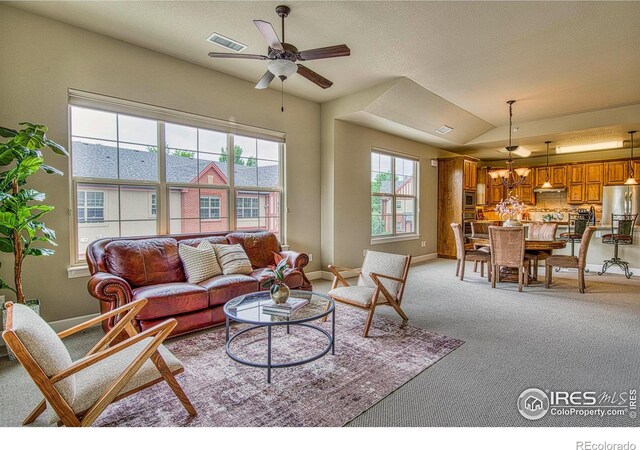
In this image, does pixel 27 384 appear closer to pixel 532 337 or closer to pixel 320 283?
pixel 320 283

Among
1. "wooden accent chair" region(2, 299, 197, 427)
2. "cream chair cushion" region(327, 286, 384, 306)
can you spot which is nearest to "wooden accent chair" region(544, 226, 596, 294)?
"cream chair cushion" region(327, 286, 384, 306)

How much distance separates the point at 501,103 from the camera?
579cm

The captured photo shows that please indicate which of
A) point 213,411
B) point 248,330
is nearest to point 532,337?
point 248,330

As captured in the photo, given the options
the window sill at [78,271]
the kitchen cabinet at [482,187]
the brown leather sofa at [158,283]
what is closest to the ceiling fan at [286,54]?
the brown leather sofa at [158,283]

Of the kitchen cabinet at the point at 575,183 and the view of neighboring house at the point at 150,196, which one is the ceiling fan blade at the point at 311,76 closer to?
the view of neighboring house at the point at 150,196

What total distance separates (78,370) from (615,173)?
10258mm

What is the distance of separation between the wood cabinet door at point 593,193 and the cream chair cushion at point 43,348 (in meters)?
10.2

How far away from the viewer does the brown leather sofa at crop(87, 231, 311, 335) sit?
116 inches

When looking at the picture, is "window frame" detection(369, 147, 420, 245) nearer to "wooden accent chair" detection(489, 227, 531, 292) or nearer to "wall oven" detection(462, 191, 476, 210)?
"wall oven" detection(462, 191, 476, 210)

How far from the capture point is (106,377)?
5.60 feet

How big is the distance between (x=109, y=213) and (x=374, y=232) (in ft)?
15.1

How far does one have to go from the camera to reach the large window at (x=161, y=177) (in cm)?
360

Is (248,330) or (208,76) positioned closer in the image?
(248,330)
